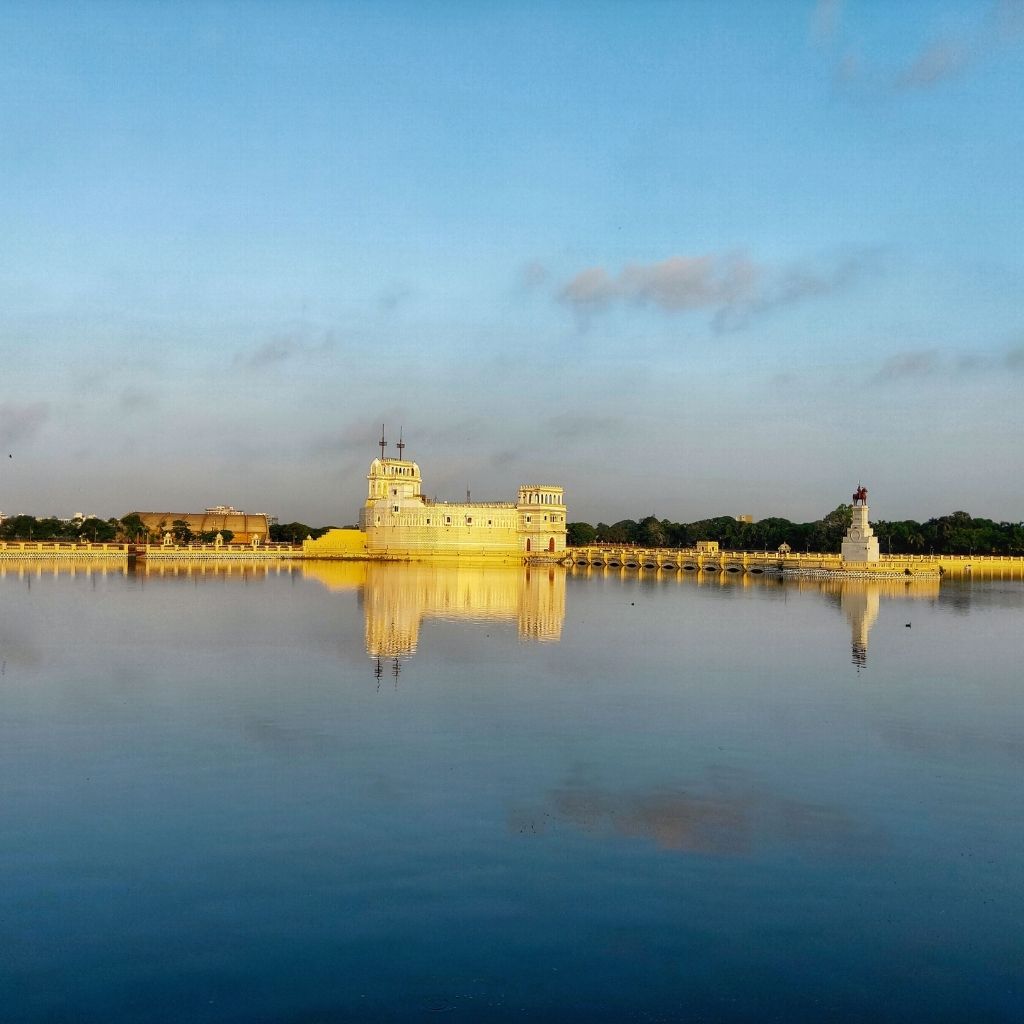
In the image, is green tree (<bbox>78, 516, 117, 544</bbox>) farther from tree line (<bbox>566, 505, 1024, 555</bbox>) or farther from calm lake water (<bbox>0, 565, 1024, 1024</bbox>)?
calm lake water (<bbox>0, 565, 1024, 1024</bbox>)

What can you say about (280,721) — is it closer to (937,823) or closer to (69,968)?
(69,968)

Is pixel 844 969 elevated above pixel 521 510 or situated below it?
below

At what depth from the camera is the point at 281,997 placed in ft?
27.1

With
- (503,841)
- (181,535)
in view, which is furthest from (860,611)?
(181,535)

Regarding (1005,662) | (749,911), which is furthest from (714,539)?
(749,911)

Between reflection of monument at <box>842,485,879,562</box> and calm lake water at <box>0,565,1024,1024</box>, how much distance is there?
57.1 meters

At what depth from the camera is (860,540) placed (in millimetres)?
83812

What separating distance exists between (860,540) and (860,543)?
1.36 ft

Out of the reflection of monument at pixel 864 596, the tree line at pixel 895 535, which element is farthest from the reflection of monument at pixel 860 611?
the tree line at pixel 895 535

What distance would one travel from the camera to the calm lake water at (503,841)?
856cm

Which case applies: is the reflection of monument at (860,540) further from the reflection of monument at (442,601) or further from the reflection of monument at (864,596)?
the reflection of monument at (442,601)

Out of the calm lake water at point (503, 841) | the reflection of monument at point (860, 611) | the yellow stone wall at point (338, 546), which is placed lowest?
the calm lake water at point (503, 841)

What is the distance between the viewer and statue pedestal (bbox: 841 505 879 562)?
82812 millimetres

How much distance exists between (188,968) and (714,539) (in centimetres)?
12855
